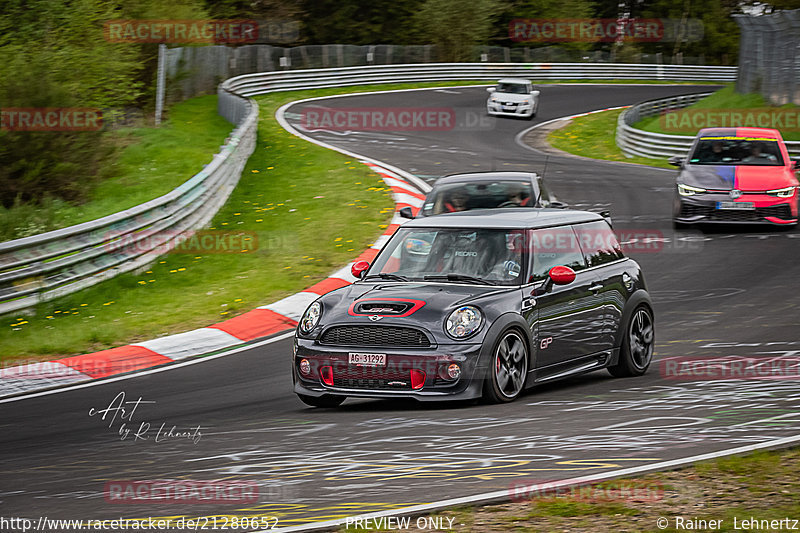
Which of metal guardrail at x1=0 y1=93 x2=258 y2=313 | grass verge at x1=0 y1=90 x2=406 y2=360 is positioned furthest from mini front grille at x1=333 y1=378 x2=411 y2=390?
metal guardrail at x1=0 y1=93 x2=258 y2=313

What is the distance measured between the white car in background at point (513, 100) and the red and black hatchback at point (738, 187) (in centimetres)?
2250

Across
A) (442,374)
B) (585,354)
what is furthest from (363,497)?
(585,354)

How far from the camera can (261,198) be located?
2059 centimetres

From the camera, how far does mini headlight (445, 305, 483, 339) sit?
812cm

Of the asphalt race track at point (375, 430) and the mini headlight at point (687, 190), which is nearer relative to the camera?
the asphalt race track at point (375, 430)

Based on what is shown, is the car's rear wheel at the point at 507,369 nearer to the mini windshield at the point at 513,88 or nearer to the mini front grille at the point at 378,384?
the mini front grille at the point at 378,384

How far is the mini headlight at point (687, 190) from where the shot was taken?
1766 cm

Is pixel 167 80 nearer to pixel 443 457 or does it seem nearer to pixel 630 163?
pixel 630 163

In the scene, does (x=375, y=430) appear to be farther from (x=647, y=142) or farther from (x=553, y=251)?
(x=647, y=142)

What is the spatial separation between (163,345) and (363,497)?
6.52 m

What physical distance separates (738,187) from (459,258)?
32.1ft

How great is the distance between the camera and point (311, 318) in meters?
8.64
